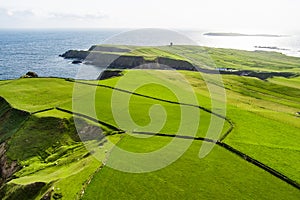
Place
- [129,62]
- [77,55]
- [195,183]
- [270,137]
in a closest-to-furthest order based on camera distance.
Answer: [195,183]
[270,137]
[129,62]
[77,55]

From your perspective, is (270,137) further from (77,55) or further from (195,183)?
(77,55)

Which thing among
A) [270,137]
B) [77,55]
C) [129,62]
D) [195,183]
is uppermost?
[195,183]

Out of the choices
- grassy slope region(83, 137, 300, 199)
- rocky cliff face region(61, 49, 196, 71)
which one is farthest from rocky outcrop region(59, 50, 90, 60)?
grassy slope region(83, 137, 300, 199)

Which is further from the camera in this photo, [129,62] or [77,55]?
[77,55]

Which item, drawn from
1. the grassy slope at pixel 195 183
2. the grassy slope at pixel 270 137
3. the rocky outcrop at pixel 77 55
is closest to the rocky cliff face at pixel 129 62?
the rocky outcrop at pixel 77 55

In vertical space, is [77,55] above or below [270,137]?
below

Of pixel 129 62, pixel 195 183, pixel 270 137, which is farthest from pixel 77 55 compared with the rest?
pixel 195 183

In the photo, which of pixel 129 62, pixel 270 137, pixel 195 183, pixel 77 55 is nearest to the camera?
pixel 195 183

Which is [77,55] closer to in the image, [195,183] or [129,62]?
[129,62]

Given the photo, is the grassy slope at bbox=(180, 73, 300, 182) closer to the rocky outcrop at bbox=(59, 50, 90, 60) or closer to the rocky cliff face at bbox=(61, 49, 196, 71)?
the rocky cliff face at bbox=(61, 49, 196, 71)

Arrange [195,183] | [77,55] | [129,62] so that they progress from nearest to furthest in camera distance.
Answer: [195,183] < [129,62] < [77,55]

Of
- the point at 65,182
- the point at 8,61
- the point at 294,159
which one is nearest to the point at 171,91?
the point at 294,159
